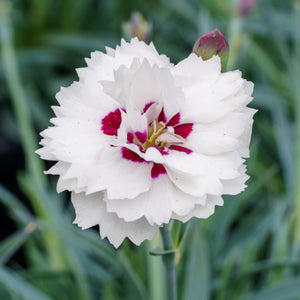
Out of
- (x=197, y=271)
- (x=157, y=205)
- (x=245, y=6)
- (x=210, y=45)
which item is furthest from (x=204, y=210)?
(x=245, y=6)

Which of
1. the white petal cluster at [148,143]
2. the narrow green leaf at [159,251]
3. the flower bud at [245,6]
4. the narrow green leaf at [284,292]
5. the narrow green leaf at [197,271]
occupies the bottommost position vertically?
the narrow green leaf at [284,292]

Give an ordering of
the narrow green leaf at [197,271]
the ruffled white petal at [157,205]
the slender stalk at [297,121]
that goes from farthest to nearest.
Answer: the slender stalk at [297,121] → the narrow green leaf at [197,271] → the ruffled white petal at [157,205]

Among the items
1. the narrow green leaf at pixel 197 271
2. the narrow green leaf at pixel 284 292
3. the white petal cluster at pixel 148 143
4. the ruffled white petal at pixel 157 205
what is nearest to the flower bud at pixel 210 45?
the white petal cluster at pixel 148 143

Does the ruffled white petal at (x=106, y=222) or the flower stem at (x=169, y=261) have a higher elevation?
the ruffled white petal at (x=106, y=222)

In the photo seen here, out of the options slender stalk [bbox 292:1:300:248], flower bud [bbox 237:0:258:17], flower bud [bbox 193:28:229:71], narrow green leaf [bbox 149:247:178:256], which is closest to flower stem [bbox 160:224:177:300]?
narrow green leaf [bbox 149:247:178:256]

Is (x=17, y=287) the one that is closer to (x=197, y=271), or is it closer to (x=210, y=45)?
(x=197, y=271)

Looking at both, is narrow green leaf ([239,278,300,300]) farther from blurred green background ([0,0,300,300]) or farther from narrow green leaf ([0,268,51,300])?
narrow green leaf ([0,268,51,300])

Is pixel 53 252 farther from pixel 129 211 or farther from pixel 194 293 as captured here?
pixel 129 211

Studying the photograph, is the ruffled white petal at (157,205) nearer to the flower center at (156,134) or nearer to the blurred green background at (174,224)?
the flower center at (156,134)
